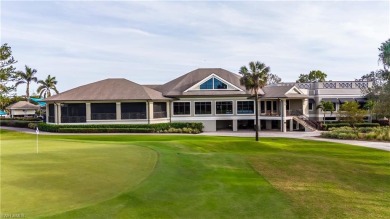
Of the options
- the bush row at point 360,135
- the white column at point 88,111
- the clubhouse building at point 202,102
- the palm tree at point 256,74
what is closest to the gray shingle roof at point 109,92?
the clubhouse building at point 202,102

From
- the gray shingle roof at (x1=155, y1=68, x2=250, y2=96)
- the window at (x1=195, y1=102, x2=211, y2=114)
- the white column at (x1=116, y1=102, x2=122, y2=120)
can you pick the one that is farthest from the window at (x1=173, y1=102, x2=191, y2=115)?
the white column at (x1=116, y1=102, x2=122, y2=120)

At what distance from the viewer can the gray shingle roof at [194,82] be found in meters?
46.0

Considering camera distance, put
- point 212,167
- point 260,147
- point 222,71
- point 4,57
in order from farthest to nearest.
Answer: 1. point 222,71
2. point 4,57
3. point 260,147
4. point 212,167

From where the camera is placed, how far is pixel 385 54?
1977 centimetres

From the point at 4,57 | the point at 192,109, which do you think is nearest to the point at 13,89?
the point at 4,57

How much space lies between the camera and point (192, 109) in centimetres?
4588

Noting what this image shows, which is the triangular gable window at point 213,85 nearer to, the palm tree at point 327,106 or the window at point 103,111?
the window at point 103,111

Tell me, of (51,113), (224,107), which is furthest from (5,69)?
(224,107)

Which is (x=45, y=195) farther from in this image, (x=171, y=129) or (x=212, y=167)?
(x=171, y=129)

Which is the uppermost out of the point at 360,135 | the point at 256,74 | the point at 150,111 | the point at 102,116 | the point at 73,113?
the point at 256,74

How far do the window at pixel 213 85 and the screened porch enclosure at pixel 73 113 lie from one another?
1645cm

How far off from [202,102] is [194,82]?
457 centimetres

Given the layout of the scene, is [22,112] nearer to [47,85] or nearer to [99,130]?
[47,85]

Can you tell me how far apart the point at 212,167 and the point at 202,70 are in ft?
131
